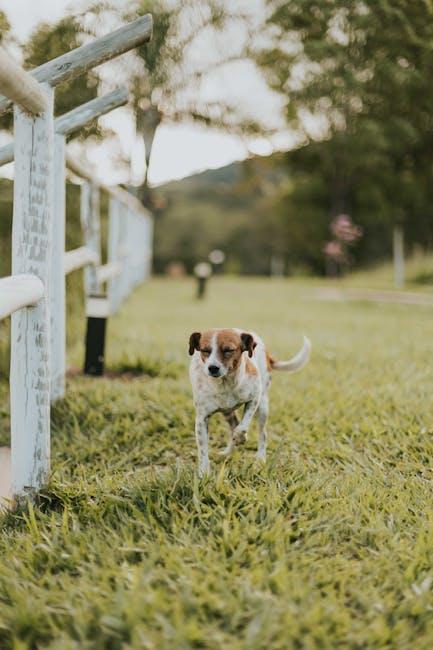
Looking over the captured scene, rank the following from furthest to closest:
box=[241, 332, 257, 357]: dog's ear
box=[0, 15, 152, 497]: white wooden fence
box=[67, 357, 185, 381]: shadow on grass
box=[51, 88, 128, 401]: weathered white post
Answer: box=[67, 357, 185, 381]: shadow on grass < box=[51, 88, 128, 401]: weathered white post < box=[241, 332, 257, 357]: dog's ear < box=[0, 15, 152, 497]: white wooden fence

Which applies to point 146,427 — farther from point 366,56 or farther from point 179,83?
point 179,83

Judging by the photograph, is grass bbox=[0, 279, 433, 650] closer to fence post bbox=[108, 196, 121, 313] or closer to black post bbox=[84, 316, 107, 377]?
black post bbox=[84, 316, 107, 377]

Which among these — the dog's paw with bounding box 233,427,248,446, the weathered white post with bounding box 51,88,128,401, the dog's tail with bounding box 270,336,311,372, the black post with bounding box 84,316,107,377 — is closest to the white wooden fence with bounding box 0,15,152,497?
the dog's paw with bounding box 233,427,248,446

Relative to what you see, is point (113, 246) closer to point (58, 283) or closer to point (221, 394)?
point (58, 283)

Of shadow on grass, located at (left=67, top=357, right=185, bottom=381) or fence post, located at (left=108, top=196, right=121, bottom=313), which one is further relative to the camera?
fence post, located at (left=108, top=196, right=121, bottom=313)

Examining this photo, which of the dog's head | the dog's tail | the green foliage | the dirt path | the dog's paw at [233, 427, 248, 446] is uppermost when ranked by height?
the green foliage

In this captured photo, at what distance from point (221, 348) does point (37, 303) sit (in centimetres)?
81

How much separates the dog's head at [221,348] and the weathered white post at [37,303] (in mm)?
687

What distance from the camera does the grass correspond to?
1.78 m

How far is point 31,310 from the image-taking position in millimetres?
2576

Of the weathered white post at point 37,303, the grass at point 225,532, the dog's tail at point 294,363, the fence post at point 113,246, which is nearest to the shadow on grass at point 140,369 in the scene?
the grass at point 225,532

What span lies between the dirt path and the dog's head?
9253 mm

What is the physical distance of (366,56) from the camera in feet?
17.5

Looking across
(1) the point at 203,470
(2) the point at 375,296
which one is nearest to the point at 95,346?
(1) the point at 203,470
